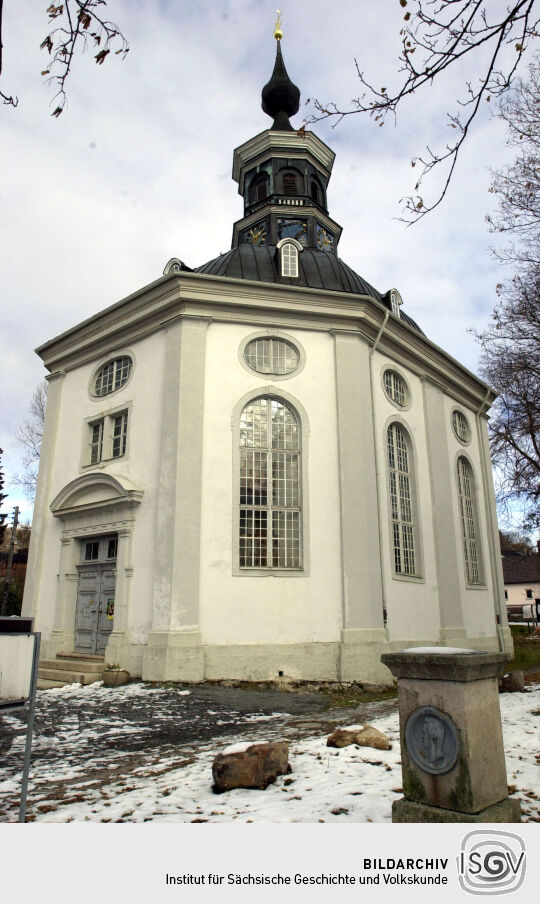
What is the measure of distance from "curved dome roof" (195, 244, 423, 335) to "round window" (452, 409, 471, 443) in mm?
4326

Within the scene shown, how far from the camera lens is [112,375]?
1567 centimetres

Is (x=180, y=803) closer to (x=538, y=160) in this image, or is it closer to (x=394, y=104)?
(x=394, y=104)

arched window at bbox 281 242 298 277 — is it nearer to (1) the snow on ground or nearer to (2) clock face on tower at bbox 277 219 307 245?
(2) clock face on tower at bbox 277 219 307 245

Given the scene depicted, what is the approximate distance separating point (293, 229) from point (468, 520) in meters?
10.3

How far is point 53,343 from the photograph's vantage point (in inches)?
672

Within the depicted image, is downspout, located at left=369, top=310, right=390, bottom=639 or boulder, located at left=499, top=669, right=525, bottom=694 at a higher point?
downspout, located at left=369, top=310, right=390, bottom=639

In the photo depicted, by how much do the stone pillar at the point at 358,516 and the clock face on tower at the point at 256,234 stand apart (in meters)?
6.55

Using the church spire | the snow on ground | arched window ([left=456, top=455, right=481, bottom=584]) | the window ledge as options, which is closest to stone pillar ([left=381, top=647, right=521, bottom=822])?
the snow on ground

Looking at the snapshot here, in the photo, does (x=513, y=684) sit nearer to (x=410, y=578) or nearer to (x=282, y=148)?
(x=410, y=578)

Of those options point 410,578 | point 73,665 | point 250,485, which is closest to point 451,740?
point 250,485

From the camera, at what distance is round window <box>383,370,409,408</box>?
1594 cm

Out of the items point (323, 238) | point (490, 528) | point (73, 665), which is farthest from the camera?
point (323, 238)

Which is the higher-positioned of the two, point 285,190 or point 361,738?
point 285,190

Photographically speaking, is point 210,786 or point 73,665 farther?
point 73,665
